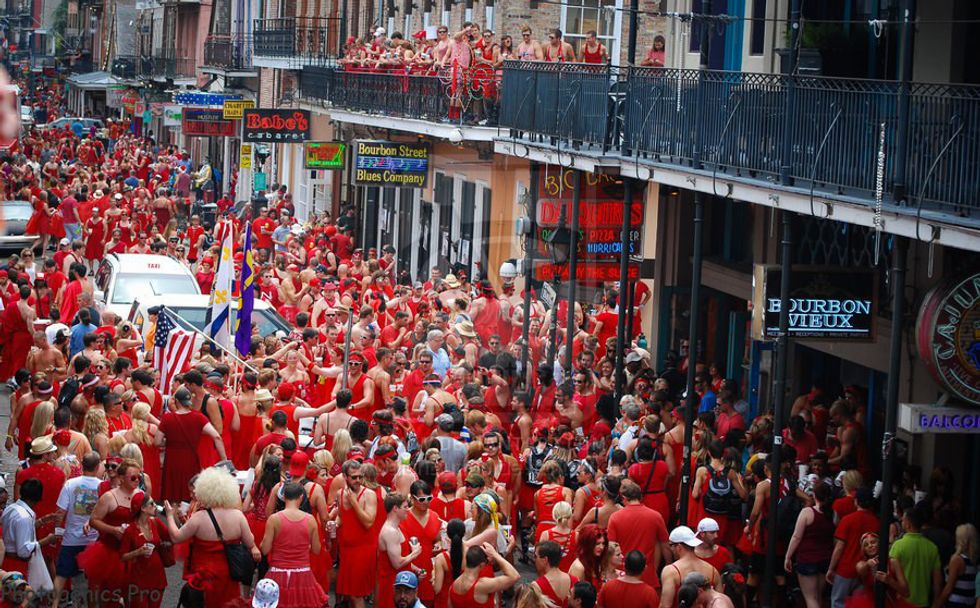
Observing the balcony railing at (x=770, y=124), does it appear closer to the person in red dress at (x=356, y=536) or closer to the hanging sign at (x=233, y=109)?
the person in red dress at (x=356, y=536)

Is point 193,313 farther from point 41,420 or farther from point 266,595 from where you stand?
point 266,595

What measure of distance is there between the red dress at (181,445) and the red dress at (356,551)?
2293mm

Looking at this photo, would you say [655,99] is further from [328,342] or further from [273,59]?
[273,59]

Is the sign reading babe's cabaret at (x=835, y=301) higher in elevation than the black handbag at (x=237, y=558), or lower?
higher

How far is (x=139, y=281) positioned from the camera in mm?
21859

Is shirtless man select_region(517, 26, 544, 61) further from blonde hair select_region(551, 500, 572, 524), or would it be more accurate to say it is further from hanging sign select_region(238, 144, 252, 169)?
hanging sign select_region(238, 144, 252, 169)

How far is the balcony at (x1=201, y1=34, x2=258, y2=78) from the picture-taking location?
48750 mm

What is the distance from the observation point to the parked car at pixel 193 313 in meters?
20.0

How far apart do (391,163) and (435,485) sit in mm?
17149

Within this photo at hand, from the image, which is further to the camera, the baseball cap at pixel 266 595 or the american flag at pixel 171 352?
the american flag at pixel 171 352

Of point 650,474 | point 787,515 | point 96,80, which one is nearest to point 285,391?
point 650,474

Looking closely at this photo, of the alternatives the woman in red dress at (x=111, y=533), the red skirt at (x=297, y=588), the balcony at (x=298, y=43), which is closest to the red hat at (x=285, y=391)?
the woman in red dress at (x=111, y=533)

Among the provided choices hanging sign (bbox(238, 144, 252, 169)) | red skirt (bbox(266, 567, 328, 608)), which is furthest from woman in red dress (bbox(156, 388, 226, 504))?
hanging sign (bbox(238, 144, 252, 169))

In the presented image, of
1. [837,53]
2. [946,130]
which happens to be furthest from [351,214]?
[946,130]
